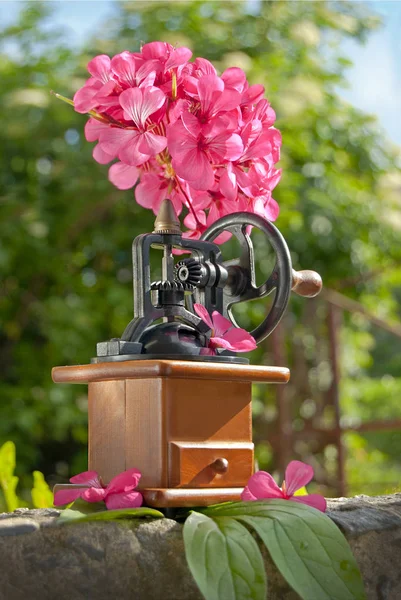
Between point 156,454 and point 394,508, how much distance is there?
0.34 m

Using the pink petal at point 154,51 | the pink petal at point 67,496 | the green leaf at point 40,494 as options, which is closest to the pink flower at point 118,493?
the pink petal at point 67,496

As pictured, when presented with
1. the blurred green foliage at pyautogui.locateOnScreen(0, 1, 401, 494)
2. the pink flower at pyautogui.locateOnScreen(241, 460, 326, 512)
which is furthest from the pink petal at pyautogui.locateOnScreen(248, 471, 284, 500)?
the blurred green foliage at pyautogui.locateOnScreen(0, 1, 401, 494)


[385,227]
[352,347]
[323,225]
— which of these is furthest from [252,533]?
[352,347]

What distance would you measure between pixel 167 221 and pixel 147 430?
264mm

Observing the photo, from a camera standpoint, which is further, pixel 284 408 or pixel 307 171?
pixel 307 171

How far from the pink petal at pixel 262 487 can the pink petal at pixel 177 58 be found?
0.51 metres

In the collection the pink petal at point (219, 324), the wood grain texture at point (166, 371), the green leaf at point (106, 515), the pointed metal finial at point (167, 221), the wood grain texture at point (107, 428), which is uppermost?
the pointed metal finial at point (167, 221)

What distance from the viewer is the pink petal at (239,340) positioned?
1.03 metres

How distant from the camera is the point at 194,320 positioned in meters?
1.07

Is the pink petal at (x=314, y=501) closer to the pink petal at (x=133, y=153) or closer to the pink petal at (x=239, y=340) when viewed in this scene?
the pink petal at (x=239, y=340)

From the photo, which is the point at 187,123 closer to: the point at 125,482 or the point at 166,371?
the point at 166,371

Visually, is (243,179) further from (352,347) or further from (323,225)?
(352,347)

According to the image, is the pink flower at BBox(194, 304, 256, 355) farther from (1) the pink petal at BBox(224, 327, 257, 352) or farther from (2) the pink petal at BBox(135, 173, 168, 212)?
(2) the pink petal at BBox(135, 173, 168, 212)

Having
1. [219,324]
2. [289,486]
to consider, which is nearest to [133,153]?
[219,324]
